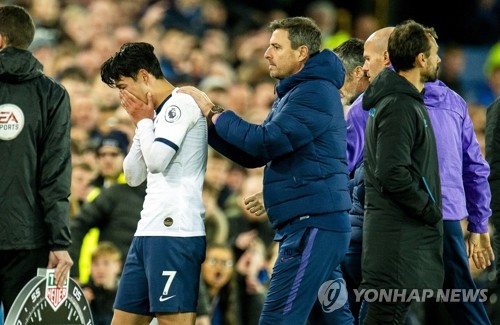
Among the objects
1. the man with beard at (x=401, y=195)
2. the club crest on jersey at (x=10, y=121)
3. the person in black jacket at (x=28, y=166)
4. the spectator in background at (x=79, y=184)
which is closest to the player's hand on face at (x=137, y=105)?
the person in black jacket at (x=28, y=166)

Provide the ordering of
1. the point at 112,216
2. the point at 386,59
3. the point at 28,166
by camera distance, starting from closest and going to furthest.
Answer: the point at 28,166 → the point at 386,59 → the point at 112,216

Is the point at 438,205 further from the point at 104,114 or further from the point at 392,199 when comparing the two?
the point at 104,114

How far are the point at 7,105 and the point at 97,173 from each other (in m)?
3.60

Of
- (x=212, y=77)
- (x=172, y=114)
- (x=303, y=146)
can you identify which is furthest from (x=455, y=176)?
(x=212, y=77)

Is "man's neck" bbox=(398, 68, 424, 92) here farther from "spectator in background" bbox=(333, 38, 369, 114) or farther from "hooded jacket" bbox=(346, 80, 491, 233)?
"spectator in background" bbox=(333, 38, 369, 114)

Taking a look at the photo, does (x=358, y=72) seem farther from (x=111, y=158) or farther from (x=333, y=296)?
(x=111, y=158)

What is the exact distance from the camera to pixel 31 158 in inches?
283

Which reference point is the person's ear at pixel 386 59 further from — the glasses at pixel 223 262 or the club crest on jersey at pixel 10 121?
the glasses at pixel 223 262

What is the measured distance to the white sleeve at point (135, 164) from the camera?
694 centimetres

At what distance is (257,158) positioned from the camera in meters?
6.87

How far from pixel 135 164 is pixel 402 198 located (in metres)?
1.53

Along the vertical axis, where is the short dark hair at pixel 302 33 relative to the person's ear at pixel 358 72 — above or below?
above

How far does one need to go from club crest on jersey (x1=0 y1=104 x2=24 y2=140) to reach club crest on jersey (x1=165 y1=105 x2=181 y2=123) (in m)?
0.96

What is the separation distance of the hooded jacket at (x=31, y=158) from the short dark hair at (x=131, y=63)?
49 centimetres
